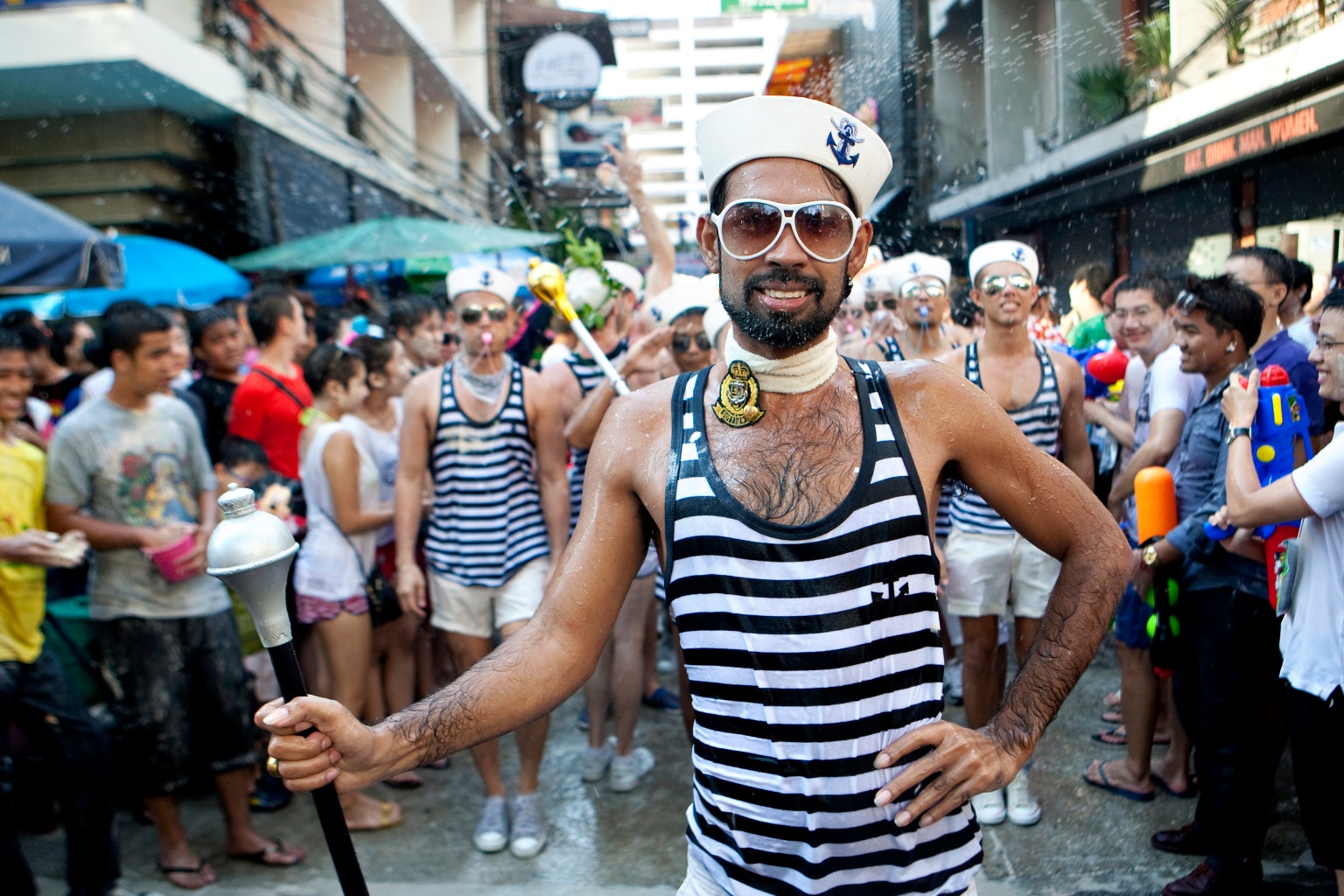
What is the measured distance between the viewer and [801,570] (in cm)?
187

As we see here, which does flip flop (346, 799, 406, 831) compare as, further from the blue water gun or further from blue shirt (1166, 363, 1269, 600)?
the blue water gun

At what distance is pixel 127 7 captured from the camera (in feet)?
31.2

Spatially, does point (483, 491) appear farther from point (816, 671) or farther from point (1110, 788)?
point (1110, 788)

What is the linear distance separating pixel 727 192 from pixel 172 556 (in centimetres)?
288

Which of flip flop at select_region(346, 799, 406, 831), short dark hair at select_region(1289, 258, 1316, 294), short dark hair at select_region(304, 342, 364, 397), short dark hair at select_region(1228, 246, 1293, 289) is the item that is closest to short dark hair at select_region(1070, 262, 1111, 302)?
short dark hair at select_region(1289, 258, 1316, 294)

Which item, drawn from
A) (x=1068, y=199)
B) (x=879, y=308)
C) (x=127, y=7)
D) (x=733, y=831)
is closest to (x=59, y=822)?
(x=733, y=831)

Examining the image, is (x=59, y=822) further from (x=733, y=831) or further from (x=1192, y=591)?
(x=1192, y=591)

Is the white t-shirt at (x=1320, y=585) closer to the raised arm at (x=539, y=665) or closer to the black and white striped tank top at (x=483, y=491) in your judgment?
the raised arm at (x=539, y=665)

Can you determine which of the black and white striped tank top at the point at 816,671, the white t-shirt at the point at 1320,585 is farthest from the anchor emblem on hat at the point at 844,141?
the white t-shirt at the point at 1320,585

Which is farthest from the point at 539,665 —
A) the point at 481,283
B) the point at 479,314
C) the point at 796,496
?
the point at 481,283

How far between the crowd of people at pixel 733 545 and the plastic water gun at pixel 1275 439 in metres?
0.04

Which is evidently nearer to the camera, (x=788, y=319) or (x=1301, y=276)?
(x=788, y=319)

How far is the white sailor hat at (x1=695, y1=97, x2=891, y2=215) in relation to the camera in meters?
2.03

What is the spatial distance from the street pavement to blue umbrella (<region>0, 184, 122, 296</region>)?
2559 mm
